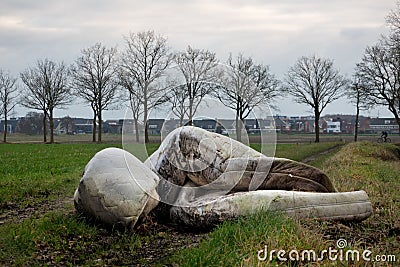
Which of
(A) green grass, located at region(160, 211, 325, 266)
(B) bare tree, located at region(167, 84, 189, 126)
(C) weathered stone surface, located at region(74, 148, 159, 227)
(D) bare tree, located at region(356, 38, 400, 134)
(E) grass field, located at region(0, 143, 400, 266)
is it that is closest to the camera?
(A) green grass, located at region(160, 211, 325, 266)

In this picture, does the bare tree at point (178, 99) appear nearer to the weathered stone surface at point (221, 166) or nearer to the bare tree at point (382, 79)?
the weathered stone surface at point (221, 166)

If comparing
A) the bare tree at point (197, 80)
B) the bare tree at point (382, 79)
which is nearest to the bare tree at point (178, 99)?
the bare tree at point (197, 80)

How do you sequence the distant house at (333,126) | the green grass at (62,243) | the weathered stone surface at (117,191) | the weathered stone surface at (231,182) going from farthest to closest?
1. the distant house at (333,126)
2. the weathered stone surface at (231,182)
3. the weathered stone surface at (117,191)
4. the green grass at (62,243)

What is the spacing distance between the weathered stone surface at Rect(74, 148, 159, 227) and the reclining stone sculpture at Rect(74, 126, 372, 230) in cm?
1

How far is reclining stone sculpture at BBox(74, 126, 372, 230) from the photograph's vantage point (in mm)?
7074

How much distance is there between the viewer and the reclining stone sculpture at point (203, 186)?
707 cm

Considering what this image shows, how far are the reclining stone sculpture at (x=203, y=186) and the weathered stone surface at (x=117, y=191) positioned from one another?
0.01 m

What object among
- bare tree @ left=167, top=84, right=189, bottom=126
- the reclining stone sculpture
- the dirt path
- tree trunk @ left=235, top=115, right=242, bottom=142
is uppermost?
bare tree @ left=167, top=84, right=189, bottom=126

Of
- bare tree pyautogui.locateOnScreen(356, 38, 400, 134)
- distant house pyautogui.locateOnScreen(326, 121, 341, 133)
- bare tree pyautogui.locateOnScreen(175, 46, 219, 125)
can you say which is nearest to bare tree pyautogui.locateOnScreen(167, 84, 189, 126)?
bare tree pyautogui.locateOnScreen(175, 46, 219, 125)

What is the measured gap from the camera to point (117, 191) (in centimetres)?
706

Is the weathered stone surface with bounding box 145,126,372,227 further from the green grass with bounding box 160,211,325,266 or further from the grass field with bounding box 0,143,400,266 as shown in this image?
the green grass with bounding box 160,211,325,266

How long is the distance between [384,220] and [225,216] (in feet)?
8.75

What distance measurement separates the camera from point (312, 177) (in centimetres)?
830

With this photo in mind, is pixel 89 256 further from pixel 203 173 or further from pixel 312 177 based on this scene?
pixel 312 177
